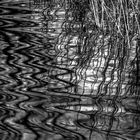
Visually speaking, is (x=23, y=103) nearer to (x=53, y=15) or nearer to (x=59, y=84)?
(x=59, y=84)

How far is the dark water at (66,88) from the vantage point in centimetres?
188

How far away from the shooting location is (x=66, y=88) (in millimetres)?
2441

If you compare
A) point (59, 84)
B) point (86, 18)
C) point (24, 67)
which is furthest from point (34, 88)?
point (86, 18)

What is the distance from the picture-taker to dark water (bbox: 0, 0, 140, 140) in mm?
1878

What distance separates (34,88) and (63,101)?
0.24 meters

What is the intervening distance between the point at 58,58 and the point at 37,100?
2.82ft

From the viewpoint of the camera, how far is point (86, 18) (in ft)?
15.1

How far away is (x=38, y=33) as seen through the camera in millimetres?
4020

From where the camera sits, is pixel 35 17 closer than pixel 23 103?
No

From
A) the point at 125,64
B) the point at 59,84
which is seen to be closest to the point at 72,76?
the point at 59,84

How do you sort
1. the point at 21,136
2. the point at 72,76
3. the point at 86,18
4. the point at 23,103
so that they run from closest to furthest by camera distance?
the point at 21,136 → the point at 23,103 → the point at 72,76 → the point at 86,18

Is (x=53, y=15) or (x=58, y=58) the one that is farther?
(x=53, y=15)

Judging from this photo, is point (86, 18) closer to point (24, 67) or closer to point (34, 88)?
point (24, 67)

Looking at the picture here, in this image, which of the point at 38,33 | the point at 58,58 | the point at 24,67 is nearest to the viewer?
the point at 24,67
